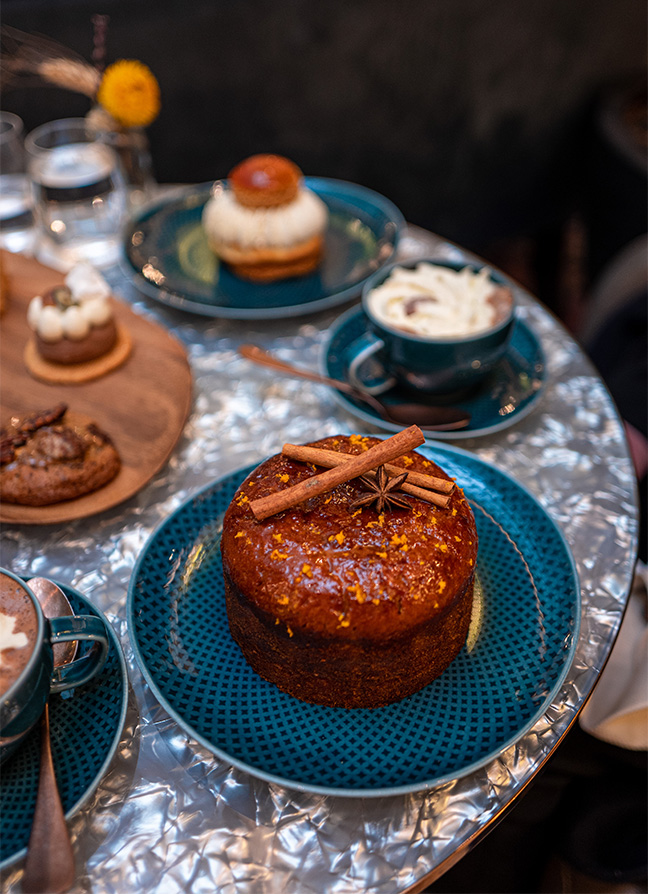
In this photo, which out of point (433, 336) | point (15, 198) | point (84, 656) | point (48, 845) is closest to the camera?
point (48, 845)

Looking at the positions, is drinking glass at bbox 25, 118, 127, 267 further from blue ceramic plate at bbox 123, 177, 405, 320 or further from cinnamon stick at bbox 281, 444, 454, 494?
cinnamon stick at bbox 281, 444, 454, 494

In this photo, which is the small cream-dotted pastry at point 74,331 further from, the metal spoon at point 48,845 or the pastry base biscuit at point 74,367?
the metal spoon at point 48,845

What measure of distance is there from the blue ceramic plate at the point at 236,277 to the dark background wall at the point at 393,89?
1.16 m

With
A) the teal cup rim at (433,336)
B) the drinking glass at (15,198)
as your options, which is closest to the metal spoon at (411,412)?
the teal cup rim at (433,336)

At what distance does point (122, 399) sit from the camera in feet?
4.58

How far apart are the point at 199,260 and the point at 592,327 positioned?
1232 millimetres

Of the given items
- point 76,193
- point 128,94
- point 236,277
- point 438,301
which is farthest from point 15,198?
point 438,301

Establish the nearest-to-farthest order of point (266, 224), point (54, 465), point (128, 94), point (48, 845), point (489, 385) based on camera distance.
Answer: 1. point (48, 845)
2. point (54, 465)
3. point (489, 385)
4. point (266, 224)
5. point (128, 94)

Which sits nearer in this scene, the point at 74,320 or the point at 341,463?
the point at 341,463

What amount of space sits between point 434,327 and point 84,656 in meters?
A: 0.83

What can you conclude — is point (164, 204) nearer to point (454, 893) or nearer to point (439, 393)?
point (439, 393)

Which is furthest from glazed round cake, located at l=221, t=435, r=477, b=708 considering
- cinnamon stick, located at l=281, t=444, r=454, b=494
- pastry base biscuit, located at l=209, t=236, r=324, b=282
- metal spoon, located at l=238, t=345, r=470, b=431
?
pastry base biscuit, located at l=209, t=236, r=324, b=282

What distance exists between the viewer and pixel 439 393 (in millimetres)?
1382

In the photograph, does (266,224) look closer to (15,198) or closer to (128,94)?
(128,94)
